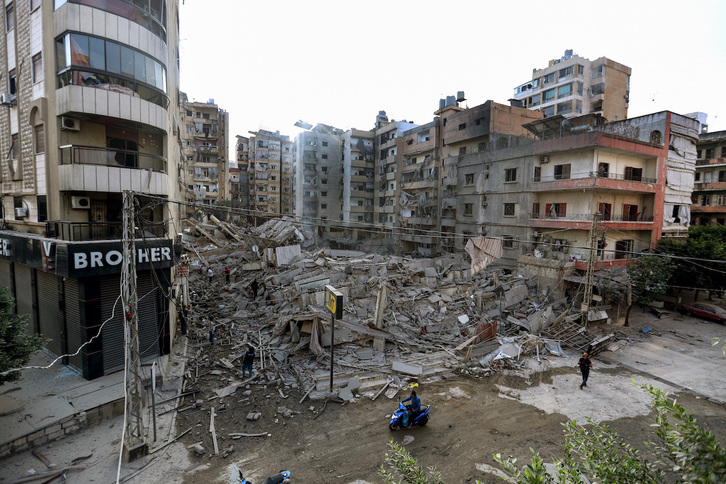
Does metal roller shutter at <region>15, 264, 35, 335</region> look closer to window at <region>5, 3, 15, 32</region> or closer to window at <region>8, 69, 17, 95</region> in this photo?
window at <region>8, 69, 17, 95</region>

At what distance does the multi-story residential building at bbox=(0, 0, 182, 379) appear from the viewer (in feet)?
43.6

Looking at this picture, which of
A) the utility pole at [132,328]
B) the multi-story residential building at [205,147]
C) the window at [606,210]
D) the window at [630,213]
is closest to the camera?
the utility pole at [132,328]

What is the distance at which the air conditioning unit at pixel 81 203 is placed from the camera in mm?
14555

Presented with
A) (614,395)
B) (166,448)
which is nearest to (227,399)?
(166,448)

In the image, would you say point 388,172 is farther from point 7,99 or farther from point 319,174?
point 7,99

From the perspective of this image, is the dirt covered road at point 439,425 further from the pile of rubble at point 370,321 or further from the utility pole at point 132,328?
the utility pole at point 132,328

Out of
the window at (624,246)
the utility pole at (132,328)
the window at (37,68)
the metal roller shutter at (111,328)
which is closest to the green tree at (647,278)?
the window at (624,246)

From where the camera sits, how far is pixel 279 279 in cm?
2550

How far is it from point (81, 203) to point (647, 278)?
3162cm

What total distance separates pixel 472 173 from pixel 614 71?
28.1 m

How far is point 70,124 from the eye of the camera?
14.2 m

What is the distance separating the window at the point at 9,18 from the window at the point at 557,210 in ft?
119

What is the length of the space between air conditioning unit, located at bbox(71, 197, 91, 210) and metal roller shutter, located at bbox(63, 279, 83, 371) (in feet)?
10.1

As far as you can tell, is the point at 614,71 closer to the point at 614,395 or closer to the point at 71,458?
the point at 614,395
